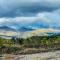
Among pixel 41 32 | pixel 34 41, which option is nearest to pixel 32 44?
pixel 34 41

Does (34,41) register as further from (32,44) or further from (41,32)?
(41,32)

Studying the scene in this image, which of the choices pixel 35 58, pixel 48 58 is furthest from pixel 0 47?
pixel 48 58

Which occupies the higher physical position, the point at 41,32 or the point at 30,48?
the point at 41,32

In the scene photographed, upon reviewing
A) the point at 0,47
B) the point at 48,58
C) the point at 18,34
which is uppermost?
the point at 18,34

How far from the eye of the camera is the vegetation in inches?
148

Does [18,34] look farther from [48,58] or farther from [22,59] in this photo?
[48,58]

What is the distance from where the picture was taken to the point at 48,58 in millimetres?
3836

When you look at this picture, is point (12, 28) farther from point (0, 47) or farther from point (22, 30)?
point (0, 47)

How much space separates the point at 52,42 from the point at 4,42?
3.42 feet

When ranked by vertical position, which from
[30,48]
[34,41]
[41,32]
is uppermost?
[41,32]

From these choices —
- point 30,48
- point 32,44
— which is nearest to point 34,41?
point 32,44

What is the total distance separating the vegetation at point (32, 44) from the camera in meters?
3.77

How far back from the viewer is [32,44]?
12.7 feet

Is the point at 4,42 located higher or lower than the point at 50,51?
higher
